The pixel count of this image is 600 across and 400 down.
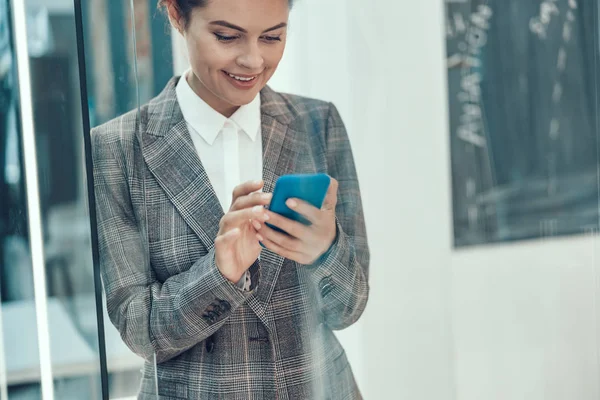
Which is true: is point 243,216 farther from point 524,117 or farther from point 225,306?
point 524,117

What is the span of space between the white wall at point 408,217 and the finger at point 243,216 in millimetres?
133

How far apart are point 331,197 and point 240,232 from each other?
0.33 feet

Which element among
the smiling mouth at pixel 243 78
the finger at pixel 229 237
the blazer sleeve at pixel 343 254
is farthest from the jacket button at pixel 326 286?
the smiling mouth at pixel 243 78

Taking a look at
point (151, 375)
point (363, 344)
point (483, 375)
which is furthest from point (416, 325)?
point (151, 375)

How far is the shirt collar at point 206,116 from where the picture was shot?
653mm

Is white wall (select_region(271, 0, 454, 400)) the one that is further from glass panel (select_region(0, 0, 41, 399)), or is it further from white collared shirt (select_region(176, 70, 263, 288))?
glass panel (select_region(0, 0, 41, 399))

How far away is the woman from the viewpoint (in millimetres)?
632

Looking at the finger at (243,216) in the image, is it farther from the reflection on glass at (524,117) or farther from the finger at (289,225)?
the reflection on glass at (524,117)

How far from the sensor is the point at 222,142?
654 millimetres

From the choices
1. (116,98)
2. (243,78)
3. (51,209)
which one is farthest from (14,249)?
(243,78)

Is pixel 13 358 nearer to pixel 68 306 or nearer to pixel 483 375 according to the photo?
pixel 68 306

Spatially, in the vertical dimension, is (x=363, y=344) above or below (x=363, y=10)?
below

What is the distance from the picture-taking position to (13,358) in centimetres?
71

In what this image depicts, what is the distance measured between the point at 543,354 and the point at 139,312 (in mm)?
546
